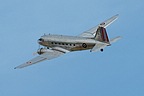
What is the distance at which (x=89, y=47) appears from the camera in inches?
4328

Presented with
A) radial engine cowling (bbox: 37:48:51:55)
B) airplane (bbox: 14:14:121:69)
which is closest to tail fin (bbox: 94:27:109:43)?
airplane (bbox: 14:14:121:69)

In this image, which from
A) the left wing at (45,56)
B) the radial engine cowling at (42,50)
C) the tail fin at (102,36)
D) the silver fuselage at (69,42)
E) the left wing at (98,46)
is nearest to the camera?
the left wing at (45,56)

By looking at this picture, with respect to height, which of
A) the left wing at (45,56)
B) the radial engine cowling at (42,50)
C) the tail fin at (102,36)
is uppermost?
the tail fin at (102,36)

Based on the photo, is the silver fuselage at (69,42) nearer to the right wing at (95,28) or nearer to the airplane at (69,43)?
the airplane at (69,43)

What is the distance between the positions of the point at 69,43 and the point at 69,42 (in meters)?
0.26

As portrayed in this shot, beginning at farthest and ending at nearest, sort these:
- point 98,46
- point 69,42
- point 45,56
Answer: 1. point 69,42
2. point 45,56
3. point 98,46

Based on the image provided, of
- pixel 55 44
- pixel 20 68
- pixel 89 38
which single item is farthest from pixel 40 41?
pixel 20 68

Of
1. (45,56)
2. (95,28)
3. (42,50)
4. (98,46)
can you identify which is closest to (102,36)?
(98,46)

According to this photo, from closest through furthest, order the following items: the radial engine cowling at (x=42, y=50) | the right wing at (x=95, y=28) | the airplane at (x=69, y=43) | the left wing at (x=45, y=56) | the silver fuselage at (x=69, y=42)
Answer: the left wing at (x=45, y=56), the airplane at (x=69, y=43), the silver fuselage at (x=69, y=42), the radial engine cowling at (x=42, y=50), the right wing at (x=95, y=28)

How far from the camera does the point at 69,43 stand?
111625mm

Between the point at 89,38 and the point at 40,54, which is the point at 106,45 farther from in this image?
the point at 40,54

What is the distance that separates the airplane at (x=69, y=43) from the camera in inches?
4238

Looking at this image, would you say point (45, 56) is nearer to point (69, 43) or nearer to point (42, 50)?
point (42, 50)

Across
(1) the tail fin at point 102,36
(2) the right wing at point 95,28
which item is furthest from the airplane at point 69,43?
(2) the right wing at point 95,28
